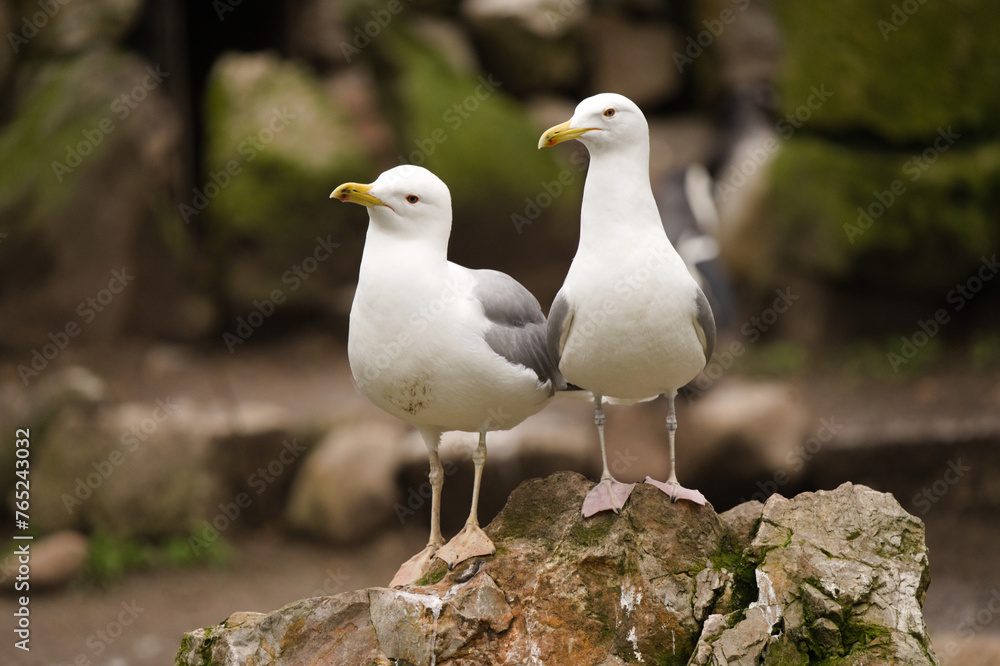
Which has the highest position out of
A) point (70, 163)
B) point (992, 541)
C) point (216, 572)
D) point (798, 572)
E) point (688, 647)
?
point (70, 163)

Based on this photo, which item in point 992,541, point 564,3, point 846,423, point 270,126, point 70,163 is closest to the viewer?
point 992,541

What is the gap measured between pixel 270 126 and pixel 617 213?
723 cm

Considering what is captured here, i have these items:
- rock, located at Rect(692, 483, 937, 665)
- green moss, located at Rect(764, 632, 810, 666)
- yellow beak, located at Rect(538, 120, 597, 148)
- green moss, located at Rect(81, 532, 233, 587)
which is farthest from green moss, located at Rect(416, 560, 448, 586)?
green moss, located at Rect(81, 532, 233, 587)

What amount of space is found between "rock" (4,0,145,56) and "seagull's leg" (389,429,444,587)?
7.16 metres

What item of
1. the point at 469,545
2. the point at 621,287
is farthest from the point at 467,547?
the point at 621,287

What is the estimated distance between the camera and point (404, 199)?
335 centimetres

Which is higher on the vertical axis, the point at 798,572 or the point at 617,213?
the point at 617,213

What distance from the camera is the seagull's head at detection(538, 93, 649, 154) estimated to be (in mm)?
3230

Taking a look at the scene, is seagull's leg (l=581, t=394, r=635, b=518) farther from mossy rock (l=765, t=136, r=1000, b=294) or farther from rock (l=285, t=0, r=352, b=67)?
rock (l=285, t=0, r=352, b=67)

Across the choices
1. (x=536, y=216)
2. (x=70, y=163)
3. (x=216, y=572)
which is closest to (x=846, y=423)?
(x=536, y=216)

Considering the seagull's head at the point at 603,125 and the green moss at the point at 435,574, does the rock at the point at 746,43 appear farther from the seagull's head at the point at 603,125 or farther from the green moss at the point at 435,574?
the green moss at the point at 435,574

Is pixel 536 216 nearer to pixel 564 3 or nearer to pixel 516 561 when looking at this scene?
pixel 564 3

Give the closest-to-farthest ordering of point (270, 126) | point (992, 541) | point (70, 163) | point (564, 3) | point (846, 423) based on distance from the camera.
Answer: point (992, 541) < point (846, 423) < point (70, 163) < point (270, 126) < point (564, 3)

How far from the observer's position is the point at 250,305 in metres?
10.2
